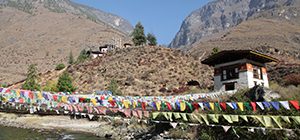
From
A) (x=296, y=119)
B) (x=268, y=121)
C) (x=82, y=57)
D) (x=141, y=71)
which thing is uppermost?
(x=82, y=57)

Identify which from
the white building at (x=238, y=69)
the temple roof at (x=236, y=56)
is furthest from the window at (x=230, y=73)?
the temple roof at (x=236, y=56)

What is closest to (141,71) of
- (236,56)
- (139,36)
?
(139,36)

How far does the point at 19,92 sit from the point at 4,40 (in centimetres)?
19207

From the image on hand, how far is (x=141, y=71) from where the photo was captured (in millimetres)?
73812

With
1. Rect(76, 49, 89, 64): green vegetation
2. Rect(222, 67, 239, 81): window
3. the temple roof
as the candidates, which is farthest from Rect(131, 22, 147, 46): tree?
Rect(222, 67, 239, 81): window

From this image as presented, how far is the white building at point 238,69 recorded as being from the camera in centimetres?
3688

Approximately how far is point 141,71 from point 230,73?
37728mm

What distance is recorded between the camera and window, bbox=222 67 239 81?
3775 centimetres

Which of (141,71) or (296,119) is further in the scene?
(141,71)

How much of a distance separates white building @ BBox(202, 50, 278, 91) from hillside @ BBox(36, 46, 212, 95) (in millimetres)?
21313

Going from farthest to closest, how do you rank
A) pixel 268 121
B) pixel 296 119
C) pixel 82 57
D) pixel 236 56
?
pixel 82 57 < pixel 236 56 < pixel 268 121 < pixel 296 119

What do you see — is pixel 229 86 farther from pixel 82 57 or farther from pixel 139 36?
pixel 82 57

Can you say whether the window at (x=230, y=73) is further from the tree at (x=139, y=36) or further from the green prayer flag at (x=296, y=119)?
the tree at (x=139, y=36)

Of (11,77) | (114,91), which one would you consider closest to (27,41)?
(11,77)
